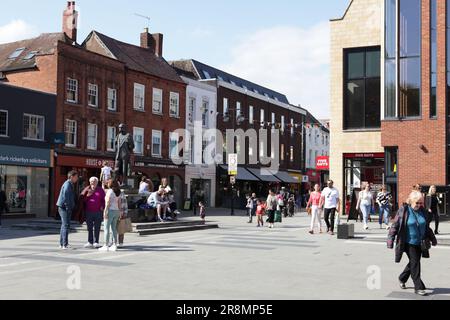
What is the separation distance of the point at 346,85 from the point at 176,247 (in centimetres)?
1634

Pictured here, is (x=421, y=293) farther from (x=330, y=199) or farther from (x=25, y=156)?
(x=25, y=156)

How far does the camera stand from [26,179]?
2991 centimetres

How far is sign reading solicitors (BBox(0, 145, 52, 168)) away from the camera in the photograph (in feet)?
93.3

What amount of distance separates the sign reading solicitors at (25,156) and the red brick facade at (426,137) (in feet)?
59.8

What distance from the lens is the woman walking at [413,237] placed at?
843 cm

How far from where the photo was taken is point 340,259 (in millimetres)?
12578

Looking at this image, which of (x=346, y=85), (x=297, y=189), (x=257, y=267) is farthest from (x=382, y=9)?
(x=297, y=189)

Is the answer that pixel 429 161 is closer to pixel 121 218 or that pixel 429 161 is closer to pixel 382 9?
pixel 382 9

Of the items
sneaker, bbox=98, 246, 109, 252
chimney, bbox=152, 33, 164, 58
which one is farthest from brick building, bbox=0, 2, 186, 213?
sneaker, bbox=98, 246, 109, 252

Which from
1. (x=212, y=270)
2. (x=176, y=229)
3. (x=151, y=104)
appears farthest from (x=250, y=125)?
(x=212, y=270)

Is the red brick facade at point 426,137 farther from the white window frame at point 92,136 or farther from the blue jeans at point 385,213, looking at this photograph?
the white window frame at point 92,136

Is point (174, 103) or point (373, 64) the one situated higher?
point (174, 103)

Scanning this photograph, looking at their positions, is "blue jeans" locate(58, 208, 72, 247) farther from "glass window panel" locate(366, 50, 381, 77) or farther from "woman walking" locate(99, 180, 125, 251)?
"glass window panel" locate(366, 50, 381, 77)

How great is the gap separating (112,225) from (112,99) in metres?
23.8
